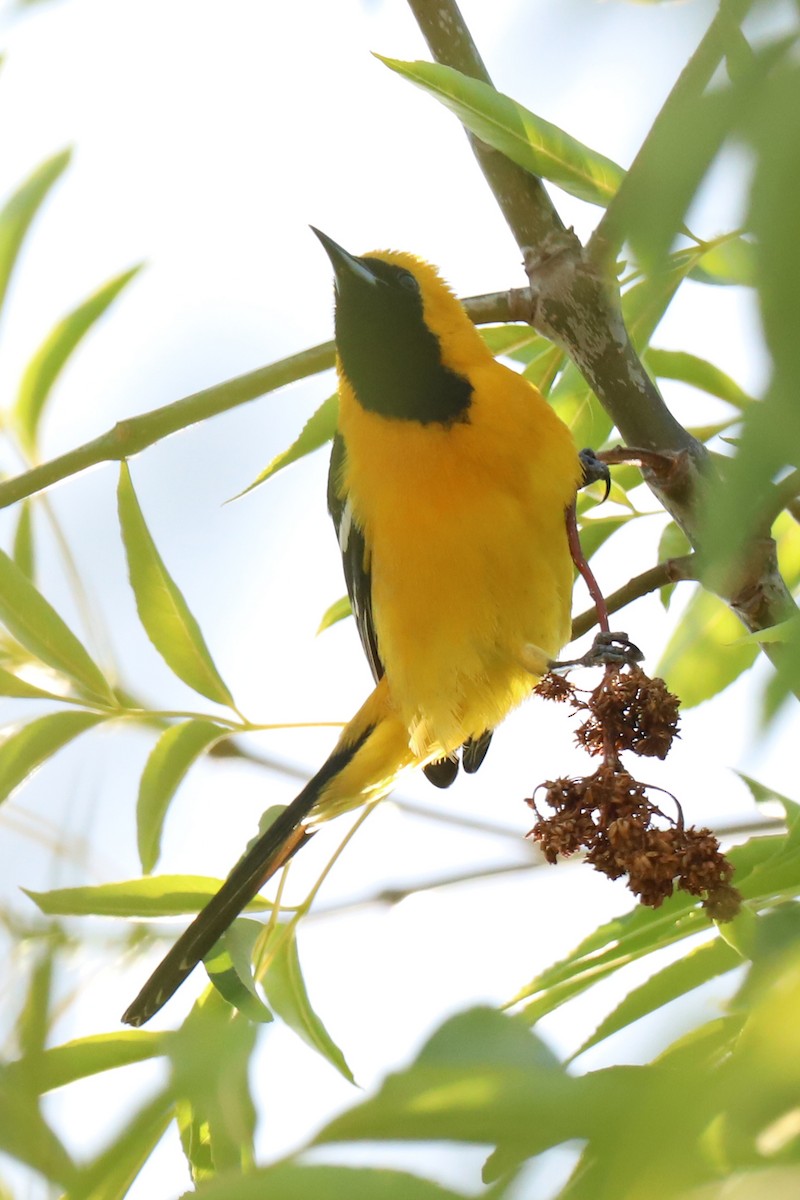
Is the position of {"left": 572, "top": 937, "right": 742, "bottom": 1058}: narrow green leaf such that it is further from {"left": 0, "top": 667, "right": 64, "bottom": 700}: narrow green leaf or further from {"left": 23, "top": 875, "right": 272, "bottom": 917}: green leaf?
{"left": 0, "top": 667, "right": 64, "bottom": 700}: narrow green leaf

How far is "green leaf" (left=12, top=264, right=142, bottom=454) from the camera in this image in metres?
1.42

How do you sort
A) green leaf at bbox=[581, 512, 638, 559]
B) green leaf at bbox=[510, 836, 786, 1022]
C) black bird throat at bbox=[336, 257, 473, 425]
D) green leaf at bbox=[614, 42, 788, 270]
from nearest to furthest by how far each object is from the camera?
green leaf at bbox=[614, 42, 788, 270]
green leaf at bbox=[510, 836, 786, 1022]
green leaf at bbox=[581, 512, 638, 559]
black bird throat at bbox=[336, 257, 473, 425]

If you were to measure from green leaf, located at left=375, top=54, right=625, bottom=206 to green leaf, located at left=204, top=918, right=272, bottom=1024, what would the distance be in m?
0.79

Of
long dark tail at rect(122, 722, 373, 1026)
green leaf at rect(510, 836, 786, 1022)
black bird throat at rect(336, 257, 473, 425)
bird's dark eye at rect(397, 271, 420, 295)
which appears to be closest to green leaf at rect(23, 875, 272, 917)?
long dark tail at rect(122, 722, 373, 1026)

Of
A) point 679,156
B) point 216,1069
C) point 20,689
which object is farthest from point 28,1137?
point 20,689

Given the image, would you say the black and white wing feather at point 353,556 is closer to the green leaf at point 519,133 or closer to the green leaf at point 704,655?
the green leaf at point 704,655

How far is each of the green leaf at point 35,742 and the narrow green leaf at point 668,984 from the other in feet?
2.14

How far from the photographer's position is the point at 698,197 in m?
0.25

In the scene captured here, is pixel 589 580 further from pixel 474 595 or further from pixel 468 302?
pixel 474 595

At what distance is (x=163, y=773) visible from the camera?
1.36 metres

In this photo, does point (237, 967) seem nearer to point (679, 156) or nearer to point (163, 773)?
point (163, 773)

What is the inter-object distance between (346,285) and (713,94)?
67.4 inches

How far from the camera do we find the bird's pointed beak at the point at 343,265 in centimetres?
186

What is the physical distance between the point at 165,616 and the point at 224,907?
1.11ft
